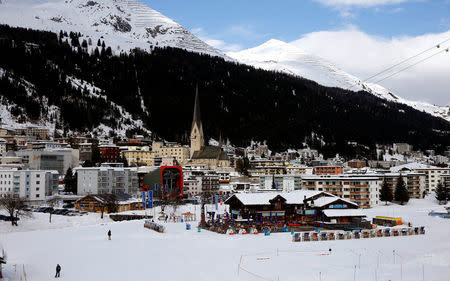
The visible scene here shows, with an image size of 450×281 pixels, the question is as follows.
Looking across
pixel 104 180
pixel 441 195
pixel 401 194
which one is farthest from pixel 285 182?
pixel 104 180

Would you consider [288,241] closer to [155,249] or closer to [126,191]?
[155,249]

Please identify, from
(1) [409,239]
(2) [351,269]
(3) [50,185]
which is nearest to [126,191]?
(3) [50,185]

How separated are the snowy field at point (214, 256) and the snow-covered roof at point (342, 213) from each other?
22.4 ft

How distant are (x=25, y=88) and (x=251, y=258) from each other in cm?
17122

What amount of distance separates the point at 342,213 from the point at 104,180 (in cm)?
5220

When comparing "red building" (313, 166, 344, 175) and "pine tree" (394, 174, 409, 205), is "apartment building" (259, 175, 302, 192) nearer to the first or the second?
"red building" (313, 166, 344, 175)

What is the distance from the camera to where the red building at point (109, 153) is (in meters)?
135

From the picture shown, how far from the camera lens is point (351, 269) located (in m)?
28.0

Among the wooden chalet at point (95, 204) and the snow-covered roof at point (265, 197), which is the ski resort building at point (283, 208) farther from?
the wooden chalet at point (95, 204)

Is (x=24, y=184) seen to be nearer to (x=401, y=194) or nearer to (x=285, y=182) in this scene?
(x=285, y=182)

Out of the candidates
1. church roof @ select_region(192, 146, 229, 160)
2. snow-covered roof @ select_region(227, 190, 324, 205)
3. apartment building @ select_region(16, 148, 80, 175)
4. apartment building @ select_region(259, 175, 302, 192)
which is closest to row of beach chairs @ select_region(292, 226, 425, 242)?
snow-covered roof @ select_region(227, 190, 324, 205)

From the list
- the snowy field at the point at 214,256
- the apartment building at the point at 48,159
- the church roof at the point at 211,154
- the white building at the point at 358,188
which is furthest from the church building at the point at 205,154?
the snowy field at the point at 214,256

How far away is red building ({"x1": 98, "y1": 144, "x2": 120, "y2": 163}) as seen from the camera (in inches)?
5305

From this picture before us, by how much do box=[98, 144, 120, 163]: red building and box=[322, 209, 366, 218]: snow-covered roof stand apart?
93.8 m
